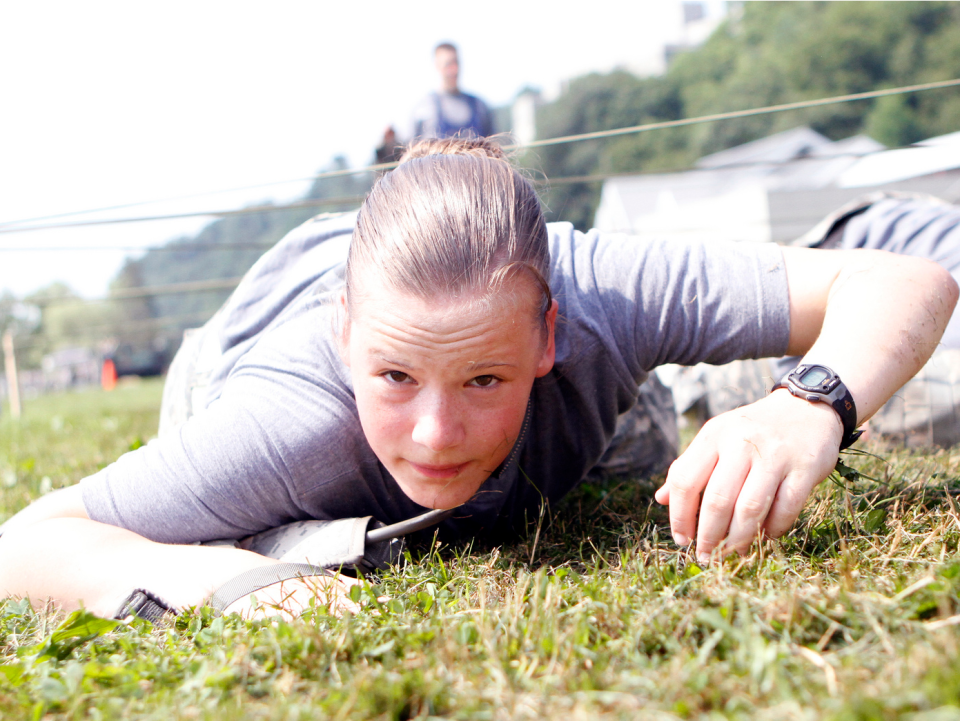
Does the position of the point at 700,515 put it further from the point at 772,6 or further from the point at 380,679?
the point at 772,6

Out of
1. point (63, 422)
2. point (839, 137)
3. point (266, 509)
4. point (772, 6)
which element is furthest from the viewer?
point (772, 6)

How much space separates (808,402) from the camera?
1.53 m

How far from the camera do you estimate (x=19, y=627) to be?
1609 mm

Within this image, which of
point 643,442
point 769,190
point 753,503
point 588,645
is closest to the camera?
point 588,645

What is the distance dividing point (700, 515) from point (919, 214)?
221 centimetres

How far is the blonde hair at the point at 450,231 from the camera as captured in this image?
162 centimetres

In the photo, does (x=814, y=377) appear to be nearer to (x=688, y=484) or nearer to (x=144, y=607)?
(x=688, y=484)

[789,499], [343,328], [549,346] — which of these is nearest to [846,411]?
[789,499]

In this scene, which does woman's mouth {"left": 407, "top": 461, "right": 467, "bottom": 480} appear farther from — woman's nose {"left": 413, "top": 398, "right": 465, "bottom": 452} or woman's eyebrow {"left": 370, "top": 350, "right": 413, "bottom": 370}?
woman's eyebrow {"left": 370, "top": 350, "right": 413, "bottom": 370}

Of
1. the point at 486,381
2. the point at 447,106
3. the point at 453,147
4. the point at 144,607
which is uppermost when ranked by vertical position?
the point at 447,106

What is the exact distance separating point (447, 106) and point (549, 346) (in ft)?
15.1

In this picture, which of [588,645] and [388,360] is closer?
[588,645]

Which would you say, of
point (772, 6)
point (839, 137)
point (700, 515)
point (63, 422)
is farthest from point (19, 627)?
point (772, 6)

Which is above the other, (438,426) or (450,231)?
(450,231)
